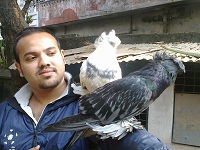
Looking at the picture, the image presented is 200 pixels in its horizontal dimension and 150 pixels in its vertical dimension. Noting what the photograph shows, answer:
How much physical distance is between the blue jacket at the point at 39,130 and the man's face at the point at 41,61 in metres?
0.14

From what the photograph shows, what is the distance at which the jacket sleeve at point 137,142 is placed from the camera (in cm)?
116

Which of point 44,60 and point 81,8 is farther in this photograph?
point 81,8

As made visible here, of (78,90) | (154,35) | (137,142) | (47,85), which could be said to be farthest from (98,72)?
(154,35)

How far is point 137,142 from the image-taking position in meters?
1.20

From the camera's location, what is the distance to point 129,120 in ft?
4.57

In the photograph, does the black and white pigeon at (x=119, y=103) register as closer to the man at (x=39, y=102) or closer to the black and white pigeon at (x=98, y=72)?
the man at (x=39, y=102)

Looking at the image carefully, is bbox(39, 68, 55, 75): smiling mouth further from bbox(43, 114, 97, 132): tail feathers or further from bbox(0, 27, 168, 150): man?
bbox(43, 114, 97, 132): tail feathers

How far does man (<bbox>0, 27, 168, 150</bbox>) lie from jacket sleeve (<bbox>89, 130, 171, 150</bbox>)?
54mm

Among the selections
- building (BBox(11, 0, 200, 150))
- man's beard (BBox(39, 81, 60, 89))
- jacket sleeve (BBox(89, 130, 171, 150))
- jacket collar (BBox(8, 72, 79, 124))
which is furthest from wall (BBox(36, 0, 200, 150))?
jacket sleeve (BBox(89, 130, 171, 150))

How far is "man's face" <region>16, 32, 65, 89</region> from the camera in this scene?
5.02ft

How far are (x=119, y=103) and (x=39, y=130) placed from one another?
1.52 ft

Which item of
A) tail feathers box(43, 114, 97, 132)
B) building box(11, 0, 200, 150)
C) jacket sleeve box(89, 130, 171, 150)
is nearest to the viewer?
jacket sleeve box(89, 130, 171, 150)

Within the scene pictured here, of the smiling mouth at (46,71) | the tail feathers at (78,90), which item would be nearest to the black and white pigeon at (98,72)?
the tail feathers at (78,90)

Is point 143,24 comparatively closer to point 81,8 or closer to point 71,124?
point 81,8
